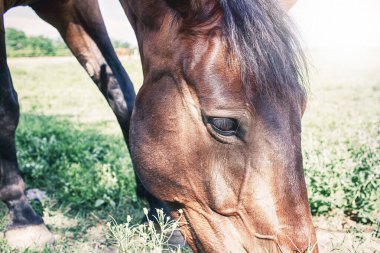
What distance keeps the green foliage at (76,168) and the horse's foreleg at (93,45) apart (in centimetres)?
65

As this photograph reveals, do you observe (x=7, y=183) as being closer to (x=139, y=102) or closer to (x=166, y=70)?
(x=139, y=102)

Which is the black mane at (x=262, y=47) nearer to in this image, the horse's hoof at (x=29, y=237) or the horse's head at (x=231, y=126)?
the horse's head at (x=231, y=126)

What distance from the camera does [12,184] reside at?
288 centimetres

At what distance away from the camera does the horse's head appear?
1.64 m

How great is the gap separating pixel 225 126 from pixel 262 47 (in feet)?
1.29

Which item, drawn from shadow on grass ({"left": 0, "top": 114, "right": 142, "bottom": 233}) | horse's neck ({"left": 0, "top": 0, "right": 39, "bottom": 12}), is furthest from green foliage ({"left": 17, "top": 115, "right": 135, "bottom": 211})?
horse's neck ({"left": 0, "top": 0, "right": 39, "bottom": 12})

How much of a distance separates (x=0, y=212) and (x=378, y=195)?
302cm

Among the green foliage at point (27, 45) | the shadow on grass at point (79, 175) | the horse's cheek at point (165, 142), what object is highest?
the horse's cheek at point (165, 142)

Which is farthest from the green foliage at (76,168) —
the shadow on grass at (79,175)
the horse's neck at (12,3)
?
the horse's neck at (12,3)

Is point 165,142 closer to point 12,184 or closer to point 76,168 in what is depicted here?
point 12,184

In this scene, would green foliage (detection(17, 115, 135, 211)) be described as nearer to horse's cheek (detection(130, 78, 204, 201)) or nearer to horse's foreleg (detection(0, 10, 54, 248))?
horse's foreleg (detection(0, 10, 54, 248))

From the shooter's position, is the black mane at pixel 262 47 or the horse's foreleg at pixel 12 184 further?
the horse's foreleg at pixel 12 184

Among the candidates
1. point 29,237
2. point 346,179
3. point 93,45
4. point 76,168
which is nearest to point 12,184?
point 29,237

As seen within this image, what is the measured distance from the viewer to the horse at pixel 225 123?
64.6 inches
